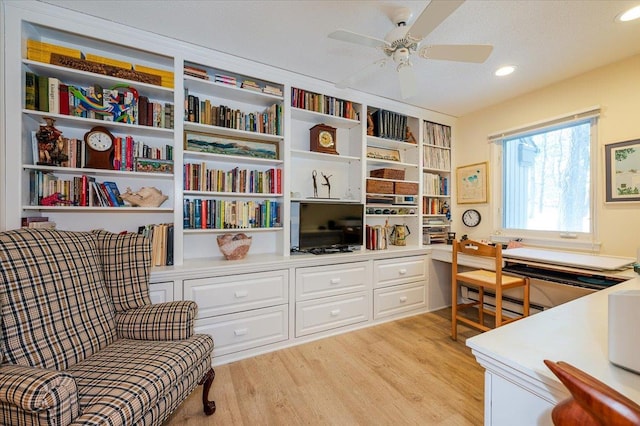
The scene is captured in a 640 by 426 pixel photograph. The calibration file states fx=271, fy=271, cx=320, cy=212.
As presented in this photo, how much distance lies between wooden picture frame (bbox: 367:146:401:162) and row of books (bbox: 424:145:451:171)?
0.33m

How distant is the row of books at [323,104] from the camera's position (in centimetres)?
251

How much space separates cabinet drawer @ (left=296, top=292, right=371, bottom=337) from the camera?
2338mm

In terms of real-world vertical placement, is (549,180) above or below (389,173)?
below

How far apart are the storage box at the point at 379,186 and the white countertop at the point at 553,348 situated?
2.05 meters

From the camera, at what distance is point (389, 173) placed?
3.05 m

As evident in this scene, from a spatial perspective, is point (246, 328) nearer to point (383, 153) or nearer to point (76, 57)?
point (76, 57)

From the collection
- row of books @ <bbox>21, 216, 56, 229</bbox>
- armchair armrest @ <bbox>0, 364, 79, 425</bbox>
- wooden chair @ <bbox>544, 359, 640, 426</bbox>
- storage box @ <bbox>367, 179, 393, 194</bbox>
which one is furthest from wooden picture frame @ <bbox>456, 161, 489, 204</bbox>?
row of books @ <bbox>21, 216, 56, 229</bbox>

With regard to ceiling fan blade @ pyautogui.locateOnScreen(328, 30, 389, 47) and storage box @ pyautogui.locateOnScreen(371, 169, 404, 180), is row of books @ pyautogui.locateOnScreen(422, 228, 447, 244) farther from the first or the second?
ceiling fan blade @ pyautogui.locateOnScreen(328, 30, 389, 47)

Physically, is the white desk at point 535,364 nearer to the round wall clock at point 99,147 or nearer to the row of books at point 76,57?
the round wall clock at point 99,147

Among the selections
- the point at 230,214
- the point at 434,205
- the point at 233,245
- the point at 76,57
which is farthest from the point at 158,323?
the point at 434,205

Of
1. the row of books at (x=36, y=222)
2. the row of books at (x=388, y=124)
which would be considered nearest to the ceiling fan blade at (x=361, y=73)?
the row of books at (x=388, y=124)

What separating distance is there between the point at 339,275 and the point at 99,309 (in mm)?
1715

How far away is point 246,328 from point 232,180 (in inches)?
47.2

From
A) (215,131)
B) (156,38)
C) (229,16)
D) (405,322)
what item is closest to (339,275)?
(405,322)
